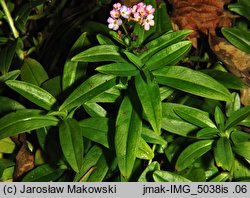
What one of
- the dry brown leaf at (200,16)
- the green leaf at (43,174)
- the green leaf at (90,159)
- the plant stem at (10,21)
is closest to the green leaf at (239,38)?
the dry brown leaf at (200,16)

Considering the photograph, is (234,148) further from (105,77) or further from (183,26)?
(183,26)

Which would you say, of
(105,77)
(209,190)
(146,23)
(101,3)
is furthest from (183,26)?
(209,190)

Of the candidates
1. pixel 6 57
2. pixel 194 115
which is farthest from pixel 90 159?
pixel 6 57

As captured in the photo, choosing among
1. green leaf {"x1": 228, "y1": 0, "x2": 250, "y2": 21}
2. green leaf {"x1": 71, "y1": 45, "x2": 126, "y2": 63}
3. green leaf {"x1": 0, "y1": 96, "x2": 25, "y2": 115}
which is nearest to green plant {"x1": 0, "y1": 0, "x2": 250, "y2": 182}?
green leaf {"x1": 71, "y1": 45, "x2": 126, "y2": 63}

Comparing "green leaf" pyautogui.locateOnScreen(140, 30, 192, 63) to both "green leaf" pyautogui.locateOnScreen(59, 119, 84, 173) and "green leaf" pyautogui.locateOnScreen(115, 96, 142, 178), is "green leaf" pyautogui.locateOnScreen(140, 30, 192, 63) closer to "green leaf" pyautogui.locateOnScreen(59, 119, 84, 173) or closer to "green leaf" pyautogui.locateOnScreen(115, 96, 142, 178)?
"green leaf" pyautogui.locateOnScreen(115, 96, 142, 178)

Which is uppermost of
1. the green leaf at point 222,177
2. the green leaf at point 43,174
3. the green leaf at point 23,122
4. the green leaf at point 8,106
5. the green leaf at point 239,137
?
the green leaf at point 23,122

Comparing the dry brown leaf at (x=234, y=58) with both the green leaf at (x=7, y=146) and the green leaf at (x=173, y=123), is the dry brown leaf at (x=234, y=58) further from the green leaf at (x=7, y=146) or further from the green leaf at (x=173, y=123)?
→ the green leaf at (x=7, y=146)
